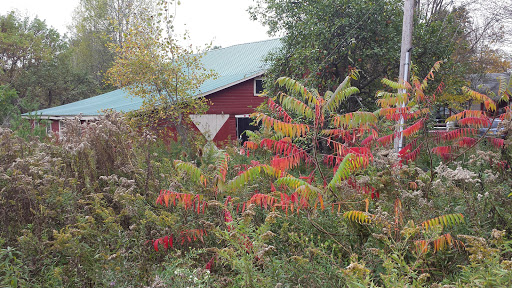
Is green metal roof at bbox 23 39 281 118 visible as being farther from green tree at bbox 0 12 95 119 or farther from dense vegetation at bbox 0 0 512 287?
green tree at bbox 0 12 95 119

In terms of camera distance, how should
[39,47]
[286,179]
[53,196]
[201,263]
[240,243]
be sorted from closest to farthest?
[240,243], [286,179], [201,263], [53,196], [39,47]

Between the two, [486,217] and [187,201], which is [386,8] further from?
[187,201]

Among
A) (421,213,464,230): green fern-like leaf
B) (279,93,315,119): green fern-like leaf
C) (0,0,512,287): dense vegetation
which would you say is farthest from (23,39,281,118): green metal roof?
(421,213,464,230): green fern-like leaf

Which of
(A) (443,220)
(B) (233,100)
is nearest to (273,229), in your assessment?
(A) (443,220)

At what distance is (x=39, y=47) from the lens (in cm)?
3675

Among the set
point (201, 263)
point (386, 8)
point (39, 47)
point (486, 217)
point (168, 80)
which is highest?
point (39, 47)

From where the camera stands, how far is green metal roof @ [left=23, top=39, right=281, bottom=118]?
18.8 meters

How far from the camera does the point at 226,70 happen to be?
72.3 ft

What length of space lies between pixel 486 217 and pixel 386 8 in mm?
8979

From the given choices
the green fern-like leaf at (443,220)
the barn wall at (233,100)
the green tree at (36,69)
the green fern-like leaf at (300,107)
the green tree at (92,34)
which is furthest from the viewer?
the green tree at (92,34)

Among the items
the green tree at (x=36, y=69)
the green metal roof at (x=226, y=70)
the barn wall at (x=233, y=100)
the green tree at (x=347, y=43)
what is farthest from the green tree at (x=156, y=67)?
the green tree at (x=36, y=69)

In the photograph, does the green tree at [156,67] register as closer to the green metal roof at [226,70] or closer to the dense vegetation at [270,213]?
the dense vegetation at [270,213]

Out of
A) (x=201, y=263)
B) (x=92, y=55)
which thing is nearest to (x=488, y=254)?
(x=201, y=263)

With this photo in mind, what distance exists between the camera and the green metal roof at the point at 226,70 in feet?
61.8
